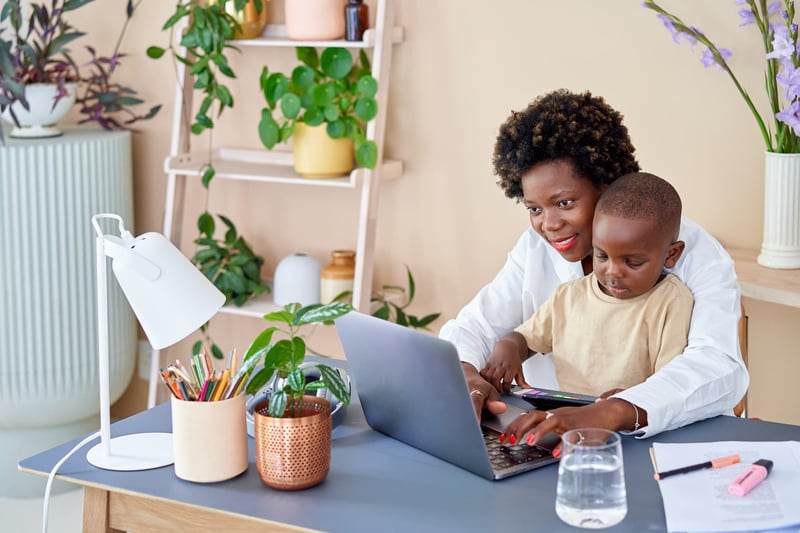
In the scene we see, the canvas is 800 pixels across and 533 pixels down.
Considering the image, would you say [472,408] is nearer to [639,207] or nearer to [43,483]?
[639,207]

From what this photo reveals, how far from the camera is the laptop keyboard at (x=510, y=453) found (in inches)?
55.8

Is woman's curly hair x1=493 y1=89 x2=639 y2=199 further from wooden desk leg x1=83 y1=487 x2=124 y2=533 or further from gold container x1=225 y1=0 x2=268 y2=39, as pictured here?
gold container x1=225 y1=0 x2=268 y2=39

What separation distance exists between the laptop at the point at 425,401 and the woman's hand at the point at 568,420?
0.02 meters

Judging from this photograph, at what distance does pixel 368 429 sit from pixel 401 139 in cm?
157

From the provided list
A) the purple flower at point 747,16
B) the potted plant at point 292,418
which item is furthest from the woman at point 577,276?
the purple flower at point 747,16

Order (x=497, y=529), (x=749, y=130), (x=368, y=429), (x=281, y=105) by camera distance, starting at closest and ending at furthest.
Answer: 1. (x=497, y=529)
2. (x=368, y=429)
3. (x=749, y=130)
4. (x=281, y=105)

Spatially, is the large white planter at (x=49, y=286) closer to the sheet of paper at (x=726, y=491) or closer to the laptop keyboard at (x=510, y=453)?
the laptop keyboard at (x=510, y=453)

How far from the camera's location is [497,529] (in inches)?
48.3

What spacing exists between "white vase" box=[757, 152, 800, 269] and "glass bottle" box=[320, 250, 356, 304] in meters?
1.12

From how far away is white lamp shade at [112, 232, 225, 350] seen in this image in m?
1.37

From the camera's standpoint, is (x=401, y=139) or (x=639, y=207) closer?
(x=639, y=207)

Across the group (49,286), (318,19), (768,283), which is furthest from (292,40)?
(768,283)

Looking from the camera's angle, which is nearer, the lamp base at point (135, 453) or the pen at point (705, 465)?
the pen at point (705, 465)

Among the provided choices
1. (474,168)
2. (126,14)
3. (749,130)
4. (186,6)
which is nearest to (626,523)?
(749,130)
